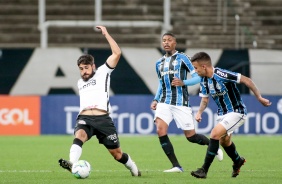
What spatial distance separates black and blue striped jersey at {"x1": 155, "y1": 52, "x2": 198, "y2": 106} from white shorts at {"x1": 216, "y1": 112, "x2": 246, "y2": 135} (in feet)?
6.45

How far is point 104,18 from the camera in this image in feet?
103

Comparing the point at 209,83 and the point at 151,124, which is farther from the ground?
the point at 209,83

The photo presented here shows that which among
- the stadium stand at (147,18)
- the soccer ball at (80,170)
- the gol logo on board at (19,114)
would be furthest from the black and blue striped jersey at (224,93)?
the stadium stand at (147,18)

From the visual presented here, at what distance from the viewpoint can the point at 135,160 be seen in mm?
16297

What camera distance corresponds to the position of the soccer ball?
11719 millimetres

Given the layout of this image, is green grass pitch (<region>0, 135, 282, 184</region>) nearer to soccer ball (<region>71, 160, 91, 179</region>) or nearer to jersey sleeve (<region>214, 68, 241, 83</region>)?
soccer ball (<region>71, 160, 91, 179</region>)

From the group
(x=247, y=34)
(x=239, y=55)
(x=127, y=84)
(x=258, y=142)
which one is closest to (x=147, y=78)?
(x=127, y=84)

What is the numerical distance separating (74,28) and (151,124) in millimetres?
7599

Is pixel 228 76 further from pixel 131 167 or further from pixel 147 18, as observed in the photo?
pixel 147 18

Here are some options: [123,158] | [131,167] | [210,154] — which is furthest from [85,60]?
[210,154]

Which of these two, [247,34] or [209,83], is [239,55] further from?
[209,83]

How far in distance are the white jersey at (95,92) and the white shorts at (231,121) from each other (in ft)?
5.34

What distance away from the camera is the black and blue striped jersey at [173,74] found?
A: 1435 cm

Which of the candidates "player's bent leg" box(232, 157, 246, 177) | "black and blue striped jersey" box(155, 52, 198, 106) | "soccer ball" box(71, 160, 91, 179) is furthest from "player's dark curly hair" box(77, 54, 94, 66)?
"player's bent leg" box(232, 157, 246, 177)
